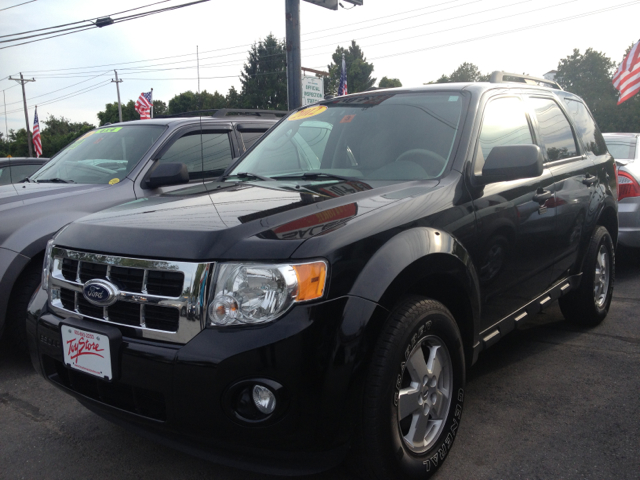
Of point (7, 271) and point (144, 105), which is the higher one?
point (144, 105)

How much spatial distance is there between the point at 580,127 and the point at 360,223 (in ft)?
9.56

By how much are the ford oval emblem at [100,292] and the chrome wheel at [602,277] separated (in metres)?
3.58

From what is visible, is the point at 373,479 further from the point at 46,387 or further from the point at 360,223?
the point at 46,387

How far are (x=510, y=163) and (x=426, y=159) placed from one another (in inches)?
16.9

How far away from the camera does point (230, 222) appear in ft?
6.86

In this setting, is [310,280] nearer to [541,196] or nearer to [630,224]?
[541,196]

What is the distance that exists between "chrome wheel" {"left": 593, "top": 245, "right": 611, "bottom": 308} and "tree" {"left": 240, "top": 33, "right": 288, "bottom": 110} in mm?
67470

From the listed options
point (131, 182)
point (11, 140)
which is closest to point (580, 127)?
point (131, 182)

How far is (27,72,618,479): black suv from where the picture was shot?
1838 mm

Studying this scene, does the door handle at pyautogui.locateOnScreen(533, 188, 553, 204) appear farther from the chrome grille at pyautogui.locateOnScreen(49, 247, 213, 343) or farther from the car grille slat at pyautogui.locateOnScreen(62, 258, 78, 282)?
the car grille slat at pyautogui.locateOnScreen(62, 258, 78, 282)

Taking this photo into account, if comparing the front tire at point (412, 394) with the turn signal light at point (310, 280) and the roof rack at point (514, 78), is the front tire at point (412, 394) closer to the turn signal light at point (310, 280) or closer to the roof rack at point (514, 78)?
the turn signal light at point (310, 280)

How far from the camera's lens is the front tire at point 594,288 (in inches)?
158

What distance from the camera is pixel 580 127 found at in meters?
4.21

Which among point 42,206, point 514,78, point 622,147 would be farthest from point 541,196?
point 622,147
